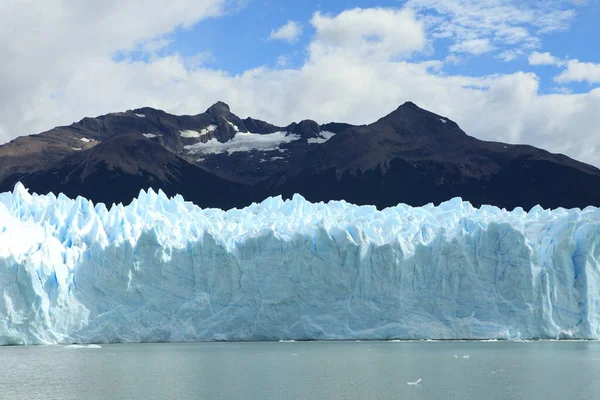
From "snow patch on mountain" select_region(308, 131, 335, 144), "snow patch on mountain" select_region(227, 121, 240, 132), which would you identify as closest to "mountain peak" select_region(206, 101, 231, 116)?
"snow patch on mountain" select_region(227, 121, 240, 132)

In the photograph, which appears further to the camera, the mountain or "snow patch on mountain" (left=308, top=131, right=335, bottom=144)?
"snow patch on mountain" (left=308, top=131, right=335, bottom=144)

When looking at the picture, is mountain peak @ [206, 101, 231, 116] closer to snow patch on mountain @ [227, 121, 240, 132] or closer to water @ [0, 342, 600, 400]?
snow patch on mountain @ [227, 121, 240, 132]

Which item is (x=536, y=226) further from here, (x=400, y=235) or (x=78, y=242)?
(x=78, y=242)

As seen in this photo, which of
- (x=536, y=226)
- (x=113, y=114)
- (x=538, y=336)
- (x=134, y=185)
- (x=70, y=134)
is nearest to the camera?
(x=538, y=336)

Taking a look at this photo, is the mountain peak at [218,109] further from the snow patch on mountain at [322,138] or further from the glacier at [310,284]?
the glacier at [310,284]

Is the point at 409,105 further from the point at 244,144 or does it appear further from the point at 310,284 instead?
the point at 310,284

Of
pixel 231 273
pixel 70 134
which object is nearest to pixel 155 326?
pixel 231 273

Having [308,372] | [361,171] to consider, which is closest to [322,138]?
[361,171]
